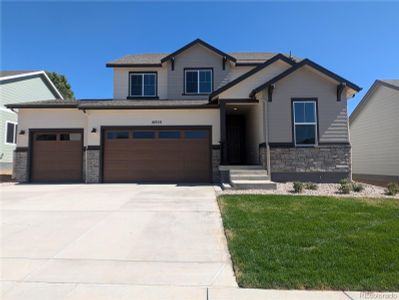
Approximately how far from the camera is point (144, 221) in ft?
22.1

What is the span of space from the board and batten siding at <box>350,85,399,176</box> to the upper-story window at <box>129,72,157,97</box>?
42.1 feet

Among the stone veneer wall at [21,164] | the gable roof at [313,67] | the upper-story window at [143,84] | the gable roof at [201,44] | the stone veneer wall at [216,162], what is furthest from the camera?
the upper-story window at [143,84]

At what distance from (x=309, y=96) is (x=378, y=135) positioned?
→ 7663mm

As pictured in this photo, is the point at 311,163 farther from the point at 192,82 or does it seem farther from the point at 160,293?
the point at 160,293

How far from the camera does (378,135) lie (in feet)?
58.3

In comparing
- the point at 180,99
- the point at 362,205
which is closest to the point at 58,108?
the point at 180,99

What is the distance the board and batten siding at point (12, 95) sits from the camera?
19688 millimetres

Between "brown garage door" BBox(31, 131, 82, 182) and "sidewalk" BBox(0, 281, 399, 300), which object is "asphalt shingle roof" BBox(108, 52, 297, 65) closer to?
"brown garage door" BBox(31, 131, 82, 182)

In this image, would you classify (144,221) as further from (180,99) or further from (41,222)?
(180,99)

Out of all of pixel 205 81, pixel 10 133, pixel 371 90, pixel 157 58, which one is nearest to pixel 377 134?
pixel 371 90

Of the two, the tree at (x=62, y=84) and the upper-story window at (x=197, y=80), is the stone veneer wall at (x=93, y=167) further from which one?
the tree at (x=62, y=84)

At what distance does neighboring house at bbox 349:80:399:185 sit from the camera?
16016mm

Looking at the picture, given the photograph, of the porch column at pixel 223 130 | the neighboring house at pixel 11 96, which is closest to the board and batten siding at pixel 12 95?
the neighboring house at pixel 11 96

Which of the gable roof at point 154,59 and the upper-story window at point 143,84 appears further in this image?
the upper-story window at point 143,84
